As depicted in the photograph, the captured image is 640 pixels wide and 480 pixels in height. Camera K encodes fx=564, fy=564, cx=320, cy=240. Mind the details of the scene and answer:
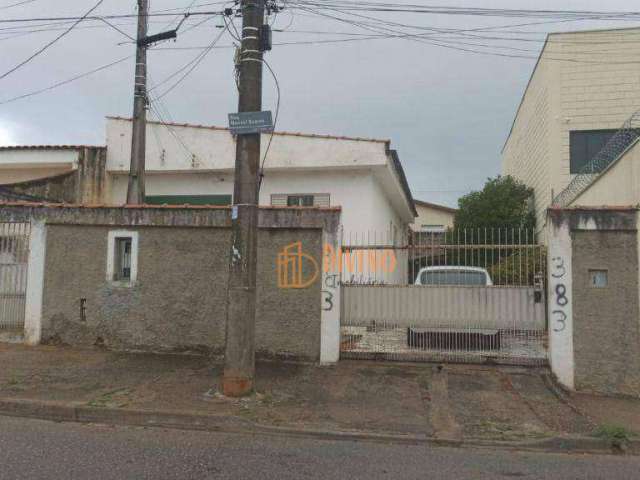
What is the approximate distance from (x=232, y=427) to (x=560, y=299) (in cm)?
477

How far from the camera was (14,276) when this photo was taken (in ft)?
31.7

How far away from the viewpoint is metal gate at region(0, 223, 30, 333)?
9.62 m

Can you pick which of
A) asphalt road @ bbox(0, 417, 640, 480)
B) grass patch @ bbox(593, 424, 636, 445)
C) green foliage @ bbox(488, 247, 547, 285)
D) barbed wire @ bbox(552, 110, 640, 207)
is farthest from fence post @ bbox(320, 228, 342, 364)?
barbed wire @ bbox(552, 110, 640, 207)

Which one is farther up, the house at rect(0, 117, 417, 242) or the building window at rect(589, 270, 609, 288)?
the house at rect(0, 117, 417, 242)

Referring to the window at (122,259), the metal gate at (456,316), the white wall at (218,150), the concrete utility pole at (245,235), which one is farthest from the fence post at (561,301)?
the window at (122,259)

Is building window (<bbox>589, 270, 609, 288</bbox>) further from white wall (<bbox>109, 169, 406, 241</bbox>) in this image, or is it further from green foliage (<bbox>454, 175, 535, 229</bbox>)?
green foliage (<bbox>454, 175, 535, 229</bbox>)

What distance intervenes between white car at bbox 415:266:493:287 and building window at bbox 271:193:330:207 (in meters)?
Answer: 5.23

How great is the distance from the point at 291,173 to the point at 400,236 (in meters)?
8.52

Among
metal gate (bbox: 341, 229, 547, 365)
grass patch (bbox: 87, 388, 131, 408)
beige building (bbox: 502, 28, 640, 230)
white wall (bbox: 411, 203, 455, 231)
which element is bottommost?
grass patch (bbox: 87, 388, 131, 408)

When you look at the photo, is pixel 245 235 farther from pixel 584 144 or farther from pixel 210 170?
pixel 584 144

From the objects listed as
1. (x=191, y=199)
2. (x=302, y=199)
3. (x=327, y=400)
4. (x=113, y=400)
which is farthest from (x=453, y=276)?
(x=191, y=199)

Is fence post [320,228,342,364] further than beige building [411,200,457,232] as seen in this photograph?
No

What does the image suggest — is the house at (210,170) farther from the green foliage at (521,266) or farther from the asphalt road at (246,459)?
the asphalt road at (246,459)

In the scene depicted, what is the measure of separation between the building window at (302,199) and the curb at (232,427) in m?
8.63
